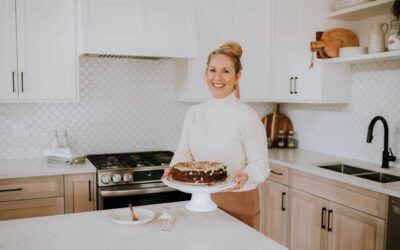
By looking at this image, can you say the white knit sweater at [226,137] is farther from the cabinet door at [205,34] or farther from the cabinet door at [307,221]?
the cabinet door at [205,34]

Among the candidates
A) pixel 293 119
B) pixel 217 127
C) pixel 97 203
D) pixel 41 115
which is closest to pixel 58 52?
pixel 41 115

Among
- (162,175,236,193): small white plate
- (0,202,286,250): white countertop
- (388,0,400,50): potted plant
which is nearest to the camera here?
(0,202,286,250): white countertop

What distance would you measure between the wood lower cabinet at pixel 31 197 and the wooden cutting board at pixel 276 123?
2135 millimetres

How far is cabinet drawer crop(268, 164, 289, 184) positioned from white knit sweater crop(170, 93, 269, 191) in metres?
1.13

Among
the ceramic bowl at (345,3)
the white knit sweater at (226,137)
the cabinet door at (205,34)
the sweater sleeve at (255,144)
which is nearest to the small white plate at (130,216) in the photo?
the white knit sweater at (226,137)

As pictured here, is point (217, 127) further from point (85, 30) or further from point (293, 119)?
point (293, 119)

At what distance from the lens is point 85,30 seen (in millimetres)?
2893

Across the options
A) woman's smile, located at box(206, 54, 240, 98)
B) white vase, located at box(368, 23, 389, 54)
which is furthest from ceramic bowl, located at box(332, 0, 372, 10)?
woman's smile, located at box(206, 54, 240, 98)

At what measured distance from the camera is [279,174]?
10.8ft

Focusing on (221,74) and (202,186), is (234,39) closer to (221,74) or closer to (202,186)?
(221,74)

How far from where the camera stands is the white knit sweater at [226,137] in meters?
2.10

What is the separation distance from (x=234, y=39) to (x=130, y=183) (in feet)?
5.15

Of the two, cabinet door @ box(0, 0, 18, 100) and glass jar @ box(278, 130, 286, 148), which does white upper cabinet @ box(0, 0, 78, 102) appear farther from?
glass jar @ box(278, 130, 286, 148)

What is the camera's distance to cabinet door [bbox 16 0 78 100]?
296cm
